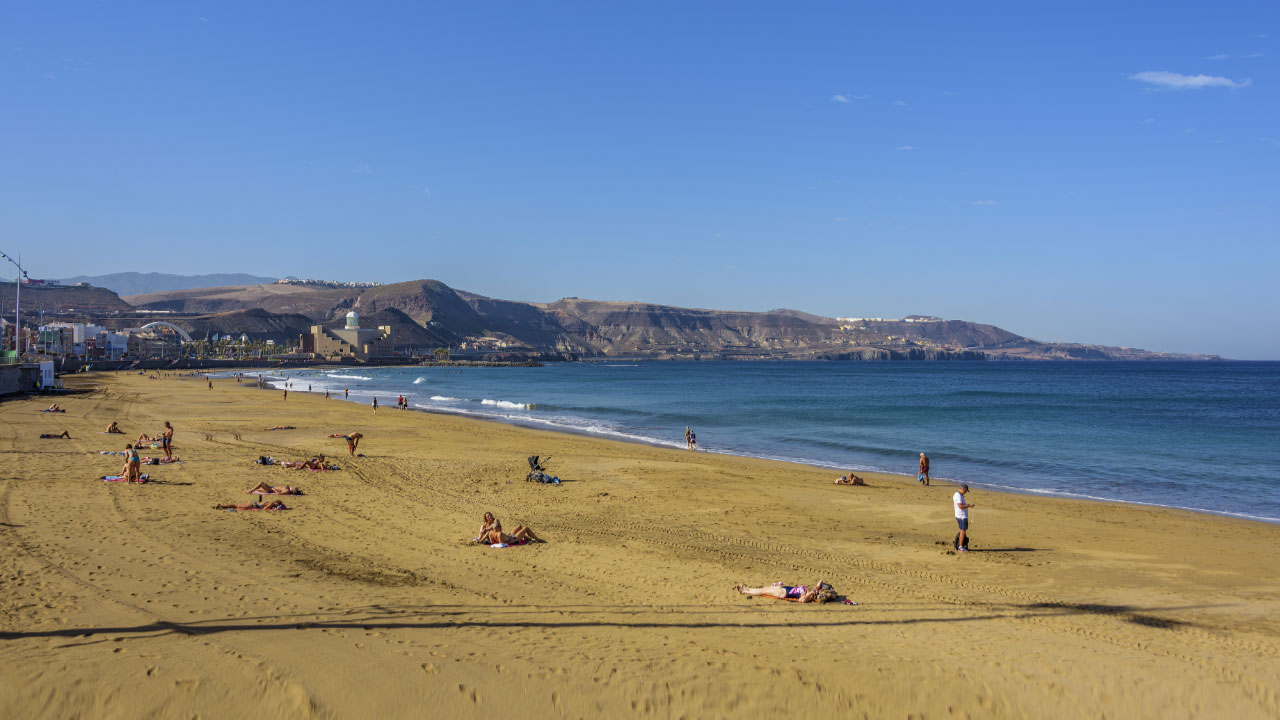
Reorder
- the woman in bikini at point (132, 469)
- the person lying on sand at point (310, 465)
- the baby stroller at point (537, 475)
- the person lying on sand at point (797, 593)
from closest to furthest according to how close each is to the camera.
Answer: the person lying on sand at point (797, 593) < the woman in bikini at point (132, 469) < the baby stroller at point (537, 475) < the person lying on sand at point (310, 465)

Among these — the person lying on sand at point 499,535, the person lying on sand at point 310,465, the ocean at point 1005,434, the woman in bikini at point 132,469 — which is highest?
the woman in bikini at point 132,469

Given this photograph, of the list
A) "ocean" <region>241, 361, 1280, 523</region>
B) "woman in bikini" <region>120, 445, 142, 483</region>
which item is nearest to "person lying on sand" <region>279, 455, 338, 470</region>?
"woman in bikini" <region>120, 445, 142, 483</region>

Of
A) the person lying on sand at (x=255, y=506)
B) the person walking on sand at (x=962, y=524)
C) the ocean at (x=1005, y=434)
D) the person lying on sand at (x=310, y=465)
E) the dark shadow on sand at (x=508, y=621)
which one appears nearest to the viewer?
the dark shadow on sand at (x=508, y=621)

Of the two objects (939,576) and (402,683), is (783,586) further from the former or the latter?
(402,683)

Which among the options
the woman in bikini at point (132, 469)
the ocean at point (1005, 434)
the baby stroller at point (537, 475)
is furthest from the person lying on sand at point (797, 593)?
the ocean at point (1005, 434)

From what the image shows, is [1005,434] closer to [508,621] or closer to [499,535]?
[499,535]

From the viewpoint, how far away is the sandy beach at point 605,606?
6.17 m

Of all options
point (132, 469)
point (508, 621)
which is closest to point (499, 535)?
point (508, 621)

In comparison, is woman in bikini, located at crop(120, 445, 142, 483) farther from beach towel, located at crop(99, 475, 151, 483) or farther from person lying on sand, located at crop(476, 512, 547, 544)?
person lying on sand, located at crop(476, 512, 547, 544)

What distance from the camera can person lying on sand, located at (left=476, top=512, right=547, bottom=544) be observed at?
11.9m

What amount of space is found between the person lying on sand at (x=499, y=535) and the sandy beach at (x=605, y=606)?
30cm

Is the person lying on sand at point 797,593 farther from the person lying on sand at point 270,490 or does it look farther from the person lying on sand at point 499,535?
the person lying on sand at point 270,490

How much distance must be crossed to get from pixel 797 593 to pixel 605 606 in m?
2.49

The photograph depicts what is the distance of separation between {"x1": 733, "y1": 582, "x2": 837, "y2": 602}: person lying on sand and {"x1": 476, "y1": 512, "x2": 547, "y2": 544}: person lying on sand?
13.9 ft
